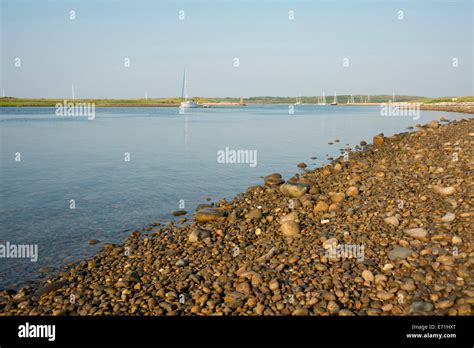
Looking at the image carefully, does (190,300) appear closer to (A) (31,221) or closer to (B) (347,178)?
(A) (31,221)

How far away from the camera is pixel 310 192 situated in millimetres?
15984

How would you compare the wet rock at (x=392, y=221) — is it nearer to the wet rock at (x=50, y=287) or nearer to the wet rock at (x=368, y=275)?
the wet rock at (x=368, y=275)

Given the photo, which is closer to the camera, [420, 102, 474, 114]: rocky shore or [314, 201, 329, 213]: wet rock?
[314, 201, 329, 213]: wet rock

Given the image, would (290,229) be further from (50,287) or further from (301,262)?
(50,287)

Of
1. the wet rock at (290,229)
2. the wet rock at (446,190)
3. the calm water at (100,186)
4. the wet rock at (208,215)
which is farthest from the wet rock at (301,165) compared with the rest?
the wet rock at (290,229)

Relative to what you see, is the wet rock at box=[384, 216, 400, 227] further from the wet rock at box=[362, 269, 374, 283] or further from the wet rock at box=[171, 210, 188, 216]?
the wet rock at box=[171, 210, 188, 216]

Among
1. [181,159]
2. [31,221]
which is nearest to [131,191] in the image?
[31,221]

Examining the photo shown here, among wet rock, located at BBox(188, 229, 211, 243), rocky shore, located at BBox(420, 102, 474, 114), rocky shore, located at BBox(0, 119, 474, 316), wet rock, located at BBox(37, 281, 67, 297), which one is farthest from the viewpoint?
rocky shore, located at BBox(420, 102, 474, 114)

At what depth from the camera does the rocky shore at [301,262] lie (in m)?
7.75

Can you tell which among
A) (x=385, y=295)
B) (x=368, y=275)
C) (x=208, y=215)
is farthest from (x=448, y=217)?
(x=208, y=215)

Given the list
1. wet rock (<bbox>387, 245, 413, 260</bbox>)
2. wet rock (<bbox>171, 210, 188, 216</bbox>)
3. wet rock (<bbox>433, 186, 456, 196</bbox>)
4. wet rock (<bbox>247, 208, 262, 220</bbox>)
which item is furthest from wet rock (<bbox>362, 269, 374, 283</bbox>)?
wet rock (<bbox>171, 210, 188, 216</bbox>)

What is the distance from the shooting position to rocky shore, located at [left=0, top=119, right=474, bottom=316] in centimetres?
→ 775

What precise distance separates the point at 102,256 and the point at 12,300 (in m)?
2.92

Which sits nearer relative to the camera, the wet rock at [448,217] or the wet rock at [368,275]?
the wet rock at [368,275]
